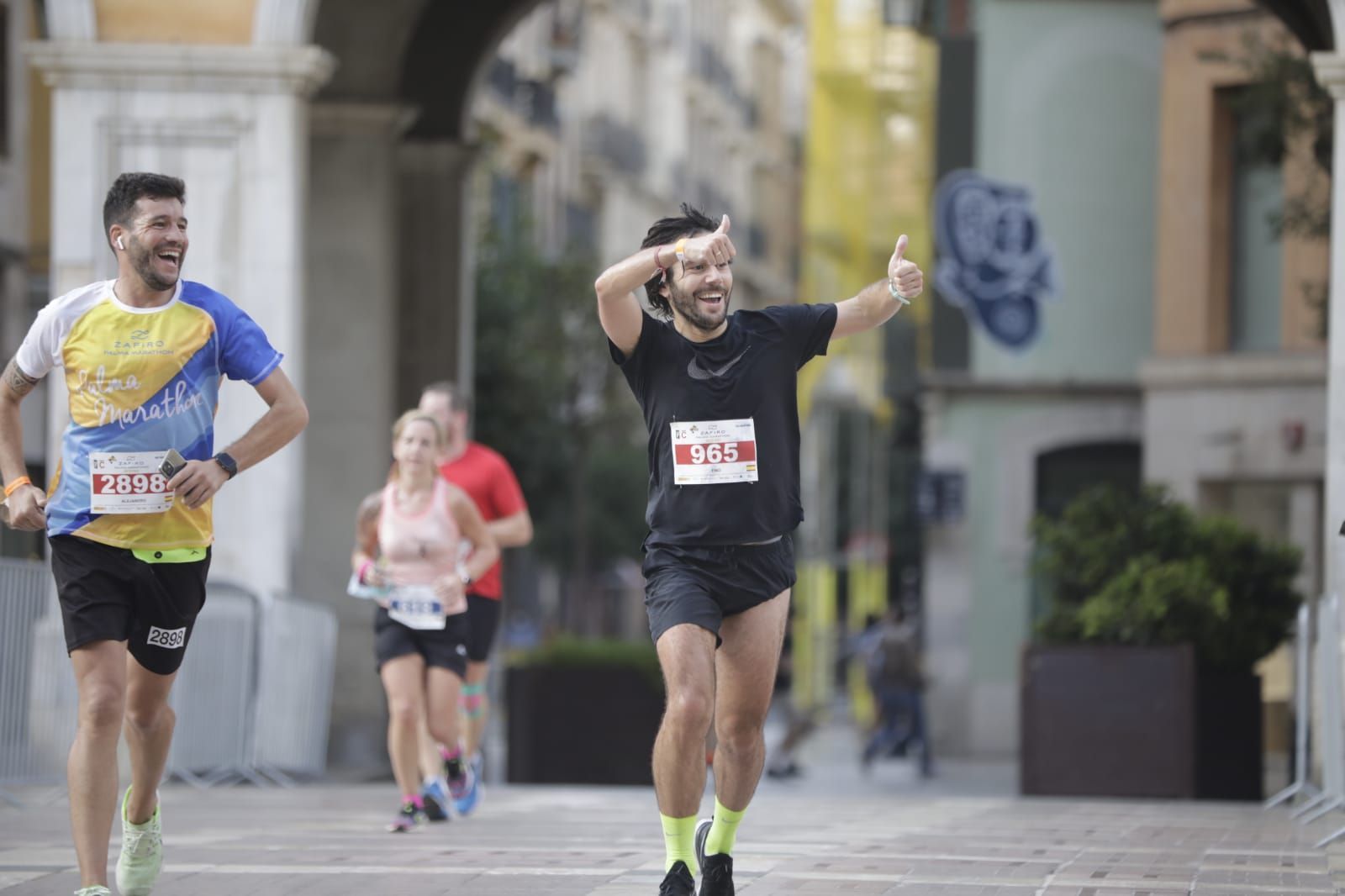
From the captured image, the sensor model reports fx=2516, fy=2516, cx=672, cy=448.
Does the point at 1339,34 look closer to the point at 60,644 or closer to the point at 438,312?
the point at 60,644

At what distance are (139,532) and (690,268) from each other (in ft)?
5.82

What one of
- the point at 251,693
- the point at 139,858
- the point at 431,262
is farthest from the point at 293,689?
the point at 139,858

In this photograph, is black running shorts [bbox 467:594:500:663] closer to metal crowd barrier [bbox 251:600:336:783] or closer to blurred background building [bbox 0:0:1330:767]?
metal crowd barrier [bbox 251:600:336:783]

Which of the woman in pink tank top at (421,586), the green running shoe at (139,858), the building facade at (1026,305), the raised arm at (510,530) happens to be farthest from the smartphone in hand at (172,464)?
the building facade at (1026,305)

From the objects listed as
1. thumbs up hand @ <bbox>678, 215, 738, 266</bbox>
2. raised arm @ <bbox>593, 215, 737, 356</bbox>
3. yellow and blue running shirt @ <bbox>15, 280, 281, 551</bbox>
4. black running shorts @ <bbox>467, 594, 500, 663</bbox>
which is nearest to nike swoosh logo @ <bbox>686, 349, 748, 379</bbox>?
raised arm @ <bbox>593, 215, 737, 356</bbox>

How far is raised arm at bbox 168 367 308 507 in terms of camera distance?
7.17 m

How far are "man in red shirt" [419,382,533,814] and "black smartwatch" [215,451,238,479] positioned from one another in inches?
187

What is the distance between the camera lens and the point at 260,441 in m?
7.41

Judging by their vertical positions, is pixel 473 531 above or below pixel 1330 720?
above

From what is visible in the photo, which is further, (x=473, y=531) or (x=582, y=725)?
(x=582, y=725)

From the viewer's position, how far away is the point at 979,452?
29656 millimetres

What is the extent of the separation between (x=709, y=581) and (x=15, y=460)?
6.81 ft

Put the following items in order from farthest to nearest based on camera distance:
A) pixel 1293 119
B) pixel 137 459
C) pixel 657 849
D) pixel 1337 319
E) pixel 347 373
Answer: pixel 347 373 → pixel 1293 119 → pixel 1337 319 → pixel 657 849 → pixel 137 459

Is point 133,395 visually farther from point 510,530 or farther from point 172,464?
point 510,530
